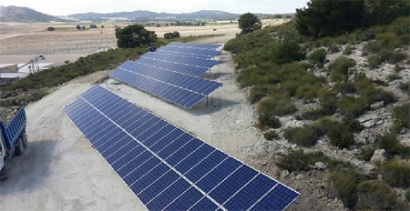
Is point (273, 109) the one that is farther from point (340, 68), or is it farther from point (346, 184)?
point (346, 184)

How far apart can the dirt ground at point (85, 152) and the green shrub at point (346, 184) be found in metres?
4.61

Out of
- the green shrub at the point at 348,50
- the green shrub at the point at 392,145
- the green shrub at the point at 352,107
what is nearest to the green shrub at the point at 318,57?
the green shrub at the point at 348,50

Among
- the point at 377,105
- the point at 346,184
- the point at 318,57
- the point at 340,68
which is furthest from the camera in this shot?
the point at 318,57

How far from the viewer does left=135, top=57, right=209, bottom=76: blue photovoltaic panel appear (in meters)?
33.0

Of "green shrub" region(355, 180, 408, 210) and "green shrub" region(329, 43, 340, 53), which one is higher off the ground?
"green shrub" region(329, 43, 340, 53)

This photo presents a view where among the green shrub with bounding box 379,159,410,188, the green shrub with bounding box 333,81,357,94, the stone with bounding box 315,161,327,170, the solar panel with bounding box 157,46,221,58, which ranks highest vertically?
the green shrub with bounding box 333,81,357,94

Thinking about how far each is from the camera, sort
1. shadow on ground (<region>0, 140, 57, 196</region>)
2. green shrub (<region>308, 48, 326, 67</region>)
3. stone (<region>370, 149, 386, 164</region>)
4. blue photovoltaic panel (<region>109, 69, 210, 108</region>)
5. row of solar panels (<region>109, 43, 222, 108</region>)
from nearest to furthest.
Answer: stone (<region>370, 149, 386, 164</region>)
shadow on ground (<region>0, 140, 57, 196</region>)
blue photovoltaic panel (<region>109, 69, 210, 108</region>)
row of solar panels (<region>109, 43, 222, 108</region>)
green shrub (<region>308, 48, 326, 67</region>)

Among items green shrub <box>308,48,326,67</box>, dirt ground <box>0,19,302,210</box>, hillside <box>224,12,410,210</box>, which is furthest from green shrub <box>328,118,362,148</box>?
green shrub <box>308,48,326,67</box>

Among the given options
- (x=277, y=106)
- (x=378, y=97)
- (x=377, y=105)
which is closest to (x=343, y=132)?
(x=377, y=105)

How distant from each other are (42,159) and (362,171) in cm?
1677

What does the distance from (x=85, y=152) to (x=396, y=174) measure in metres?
16.0

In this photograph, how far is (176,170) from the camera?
46.6 ft

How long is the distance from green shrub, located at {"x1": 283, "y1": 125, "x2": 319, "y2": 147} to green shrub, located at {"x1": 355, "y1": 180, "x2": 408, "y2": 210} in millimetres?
4512

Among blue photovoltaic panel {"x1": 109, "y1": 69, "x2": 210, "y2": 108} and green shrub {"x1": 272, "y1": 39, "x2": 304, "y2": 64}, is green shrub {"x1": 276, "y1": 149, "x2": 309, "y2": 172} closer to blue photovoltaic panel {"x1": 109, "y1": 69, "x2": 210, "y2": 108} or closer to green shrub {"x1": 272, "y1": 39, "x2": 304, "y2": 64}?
blue photovoltaic panel {"x1": 109, "y1": 69, "x2": 210, "y2": 108}
